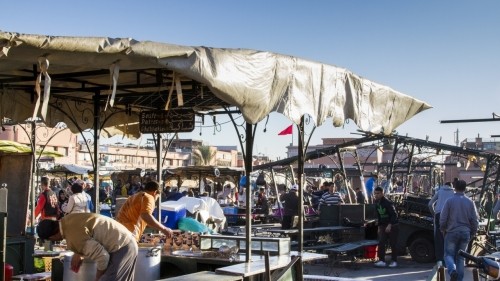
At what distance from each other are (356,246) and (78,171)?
1512 centimetres

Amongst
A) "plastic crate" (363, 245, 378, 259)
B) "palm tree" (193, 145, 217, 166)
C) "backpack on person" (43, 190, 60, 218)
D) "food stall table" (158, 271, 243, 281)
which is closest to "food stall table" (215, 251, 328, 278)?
"food stall table" (158, 271, 243, 281)

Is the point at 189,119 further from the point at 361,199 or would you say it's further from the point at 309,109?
the point at 361,199

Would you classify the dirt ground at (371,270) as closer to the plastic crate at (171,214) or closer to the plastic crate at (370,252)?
the plastic crate at (370,252)

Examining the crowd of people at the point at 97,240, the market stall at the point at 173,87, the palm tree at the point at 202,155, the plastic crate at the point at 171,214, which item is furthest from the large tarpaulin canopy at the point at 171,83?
the palm tree at the point at 202,155

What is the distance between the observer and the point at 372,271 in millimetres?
13695

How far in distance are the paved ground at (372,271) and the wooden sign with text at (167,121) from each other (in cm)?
524

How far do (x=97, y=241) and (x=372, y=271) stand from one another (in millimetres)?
9364

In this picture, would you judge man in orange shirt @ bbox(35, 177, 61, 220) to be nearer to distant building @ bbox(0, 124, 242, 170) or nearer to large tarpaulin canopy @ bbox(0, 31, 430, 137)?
large tarpaulin canopy @ bbox(0, 31, 430, 137)

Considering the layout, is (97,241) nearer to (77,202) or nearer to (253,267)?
(253,267)

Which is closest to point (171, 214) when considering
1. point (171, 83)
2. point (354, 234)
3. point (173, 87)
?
point (354, 234)

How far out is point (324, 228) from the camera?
1466 centimetres

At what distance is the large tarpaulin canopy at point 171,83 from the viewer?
474 centimetres

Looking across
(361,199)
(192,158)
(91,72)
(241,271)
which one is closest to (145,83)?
(91,72)

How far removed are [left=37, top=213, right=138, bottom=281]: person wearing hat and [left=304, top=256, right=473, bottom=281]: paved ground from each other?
7.48m
